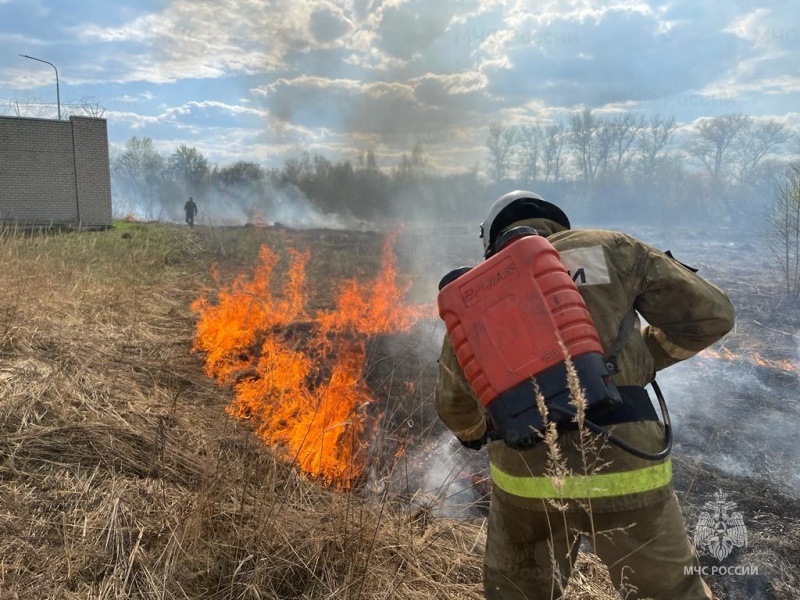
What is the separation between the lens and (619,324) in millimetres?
1913

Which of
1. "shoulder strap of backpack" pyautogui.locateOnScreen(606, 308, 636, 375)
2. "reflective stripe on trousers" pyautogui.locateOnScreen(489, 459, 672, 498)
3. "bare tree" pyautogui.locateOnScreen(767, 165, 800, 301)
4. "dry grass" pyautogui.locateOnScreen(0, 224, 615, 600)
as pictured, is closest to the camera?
"reflective stripe on trousers" pyautogui.locateOnScreen(489, 459, 672, 498)

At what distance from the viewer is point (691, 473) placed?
3930 millimetres

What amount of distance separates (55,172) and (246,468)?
20.0 m

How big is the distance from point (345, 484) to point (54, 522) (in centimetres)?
168

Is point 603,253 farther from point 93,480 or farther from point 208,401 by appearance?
point 208,401

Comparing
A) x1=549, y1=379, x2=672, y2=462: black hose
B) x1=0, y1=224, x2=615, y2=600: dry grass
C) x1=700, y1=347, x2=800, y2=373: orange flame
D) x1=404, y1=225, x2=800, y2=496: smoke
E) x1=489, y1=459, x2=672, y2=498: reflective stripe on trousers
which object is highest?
x1=549, y1=379, x2=672, y2=462: black hose

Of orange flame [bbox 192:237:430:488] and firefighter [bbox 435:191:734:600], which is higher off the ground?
firefighter [bbox 435:191:734:600]

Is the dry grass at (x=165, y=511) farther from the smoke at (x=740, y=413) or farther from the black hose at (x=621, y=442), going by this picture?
the smoke at (x=740, y=413)

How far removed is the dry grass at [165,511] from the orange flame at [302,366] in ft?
0.91

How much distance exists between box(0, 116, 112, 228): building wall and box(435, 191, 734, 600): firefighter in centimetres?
2022

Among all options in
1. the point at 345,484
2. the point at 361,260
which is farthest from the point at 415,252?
the point at 345,484

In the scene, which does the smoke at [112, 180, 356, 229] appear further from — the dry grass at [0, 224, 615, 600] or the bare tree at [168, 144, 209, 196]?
the dry grass at [0, 224, 615, 600]

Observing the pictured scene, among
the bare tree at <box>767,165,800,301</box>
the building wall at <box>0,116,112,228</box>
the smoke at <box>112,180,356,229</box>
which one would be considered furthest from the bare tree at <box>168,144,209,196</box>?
the bare tree at <box>767,165,800,301</box>

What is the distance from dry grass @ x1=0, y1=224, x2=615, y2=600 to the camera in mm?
2236
